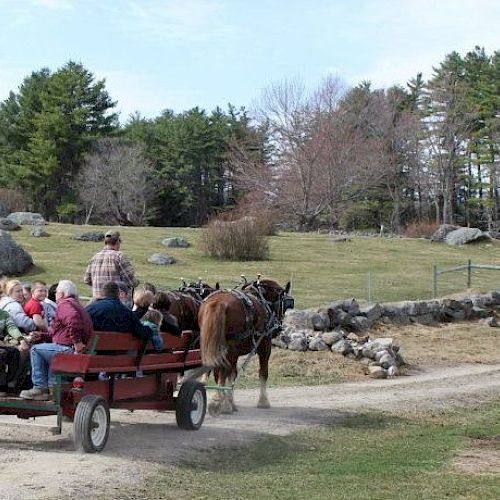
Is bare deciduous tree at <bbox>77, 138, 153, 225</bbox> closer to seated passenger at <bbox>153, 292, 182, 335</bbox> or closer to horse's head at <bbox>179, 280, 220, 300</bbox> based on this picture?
horse's head at <bbox>179, 280, 220, 300</bbox>

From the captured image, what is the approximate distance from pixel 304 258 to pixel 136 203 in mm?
29574

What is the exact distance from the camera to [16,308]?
31.6 ft

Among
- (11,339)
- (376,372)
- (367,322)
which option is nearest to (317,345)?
(376,372)

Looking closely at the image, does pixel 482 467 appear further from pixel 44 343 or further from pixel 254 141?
pixel 254 141

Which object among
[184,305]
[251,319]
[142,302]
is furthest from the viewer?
[184,305]

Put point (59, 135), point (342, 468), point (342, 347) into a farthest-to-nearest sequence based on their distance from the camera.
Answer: point (59, 135) < point (342, 347) < point (342, 468)

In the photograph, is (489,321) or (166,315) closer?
(166,315)

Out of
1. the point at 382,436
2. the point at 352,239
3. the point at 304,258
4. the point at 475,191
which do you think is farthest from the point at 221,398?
the point at 475,191

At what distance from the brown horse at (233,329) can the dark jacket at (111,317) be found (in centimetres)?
169

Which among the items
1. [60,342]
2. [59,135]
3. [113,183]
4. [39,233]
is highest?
[59,135]

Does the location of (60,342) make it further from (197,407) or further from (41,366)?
(197,407)

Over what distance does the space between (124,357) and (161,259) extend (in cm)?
1989

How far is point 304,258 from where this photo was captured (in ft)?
106

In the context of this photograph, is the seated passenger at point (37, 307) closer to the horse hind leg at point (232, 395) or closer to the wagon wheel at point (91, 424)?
the wagon wheel at point (91, 424)
